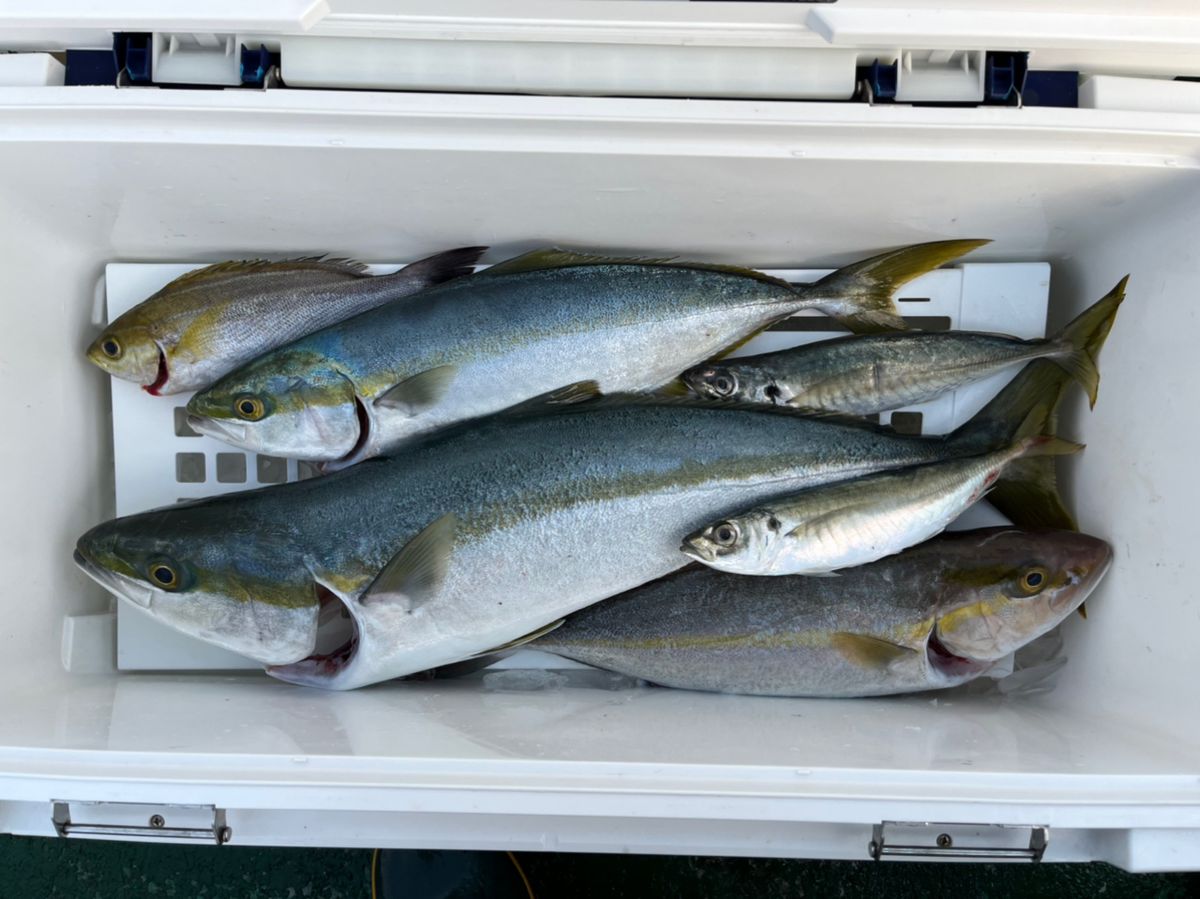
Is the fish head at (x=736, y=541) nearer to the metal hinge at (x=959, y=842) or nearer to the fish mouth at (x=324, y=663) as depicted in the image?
the metal hinge at (x=959, y=842)

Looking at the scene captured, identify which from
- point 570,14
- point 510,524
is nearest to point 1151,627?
point 510,524

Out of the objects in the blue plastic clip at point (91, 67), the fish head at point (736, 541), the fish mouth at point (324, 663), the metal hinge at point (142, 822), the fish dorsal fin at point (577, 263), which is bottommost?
the metal hinge at point (142, 822)

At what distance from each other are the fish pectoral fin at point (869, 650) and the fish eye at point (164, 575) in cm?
99

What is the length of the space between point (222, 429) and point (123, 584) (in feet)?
0.87

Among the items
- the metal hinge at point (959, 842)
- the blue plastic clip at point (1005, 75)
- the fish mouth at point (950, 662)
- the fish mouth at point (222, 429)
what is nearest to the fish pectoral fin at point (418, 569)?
the fish mouth at point (222, 429)

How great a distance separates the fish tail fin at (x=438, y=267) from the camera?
4.73 ft

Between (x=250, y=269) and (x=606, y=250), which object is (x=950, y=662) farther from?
(x=250, y=269)

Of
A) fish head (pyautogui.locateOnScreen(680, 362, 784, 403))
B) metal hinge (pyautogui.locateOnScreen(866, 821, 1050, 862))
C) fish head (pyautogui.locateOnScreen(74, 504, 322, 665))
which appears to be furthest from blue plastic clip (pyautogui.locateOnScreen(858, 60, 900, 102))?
fish head (pyautogui.locateOnScreen(74, 504, 322, 665))

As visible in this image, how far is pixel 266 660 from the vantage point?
130 centimetres

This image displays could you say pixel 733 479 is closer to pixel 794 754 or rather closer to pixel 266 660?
pixel 794 754

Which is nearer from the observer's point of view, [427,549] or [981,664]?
[427,549]

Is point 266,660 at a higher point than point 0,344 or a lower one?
lower

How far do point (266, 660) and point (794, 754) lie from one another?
783 mm

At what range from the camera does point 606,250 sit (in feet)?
4.82
